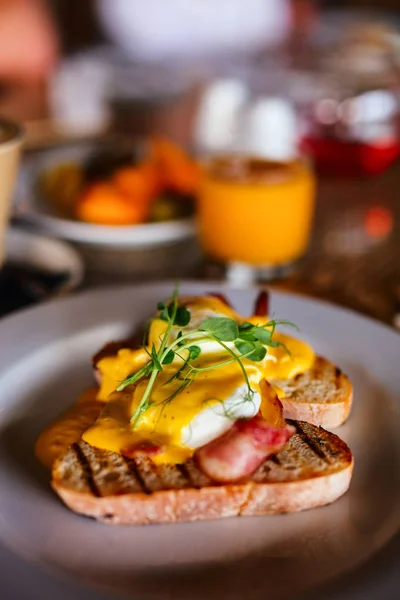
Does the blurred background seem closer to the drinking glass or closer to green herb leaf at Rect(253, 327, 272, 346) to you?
the drinking glass

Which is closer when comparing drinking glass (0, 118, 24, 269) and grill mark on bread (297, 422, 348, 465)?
grill mark on bread (297, 422, 348, 465)


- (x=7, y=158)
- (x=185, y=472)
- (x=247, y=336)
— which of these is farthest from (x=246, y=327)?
(x=7, y=158)

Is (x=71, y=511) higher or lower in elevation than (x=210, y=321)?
lower

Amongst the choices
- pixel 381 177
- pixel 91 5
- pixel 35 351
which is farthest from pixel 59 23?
pixel 35 351

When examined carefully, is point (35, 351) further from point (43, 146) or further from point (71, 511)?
point (43, 146)

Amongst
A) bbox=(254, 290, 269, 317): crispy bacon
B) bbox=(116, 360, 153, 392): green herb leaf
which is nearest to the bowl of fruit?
bbox=(254, 290, 269, 317): crispy bacon
